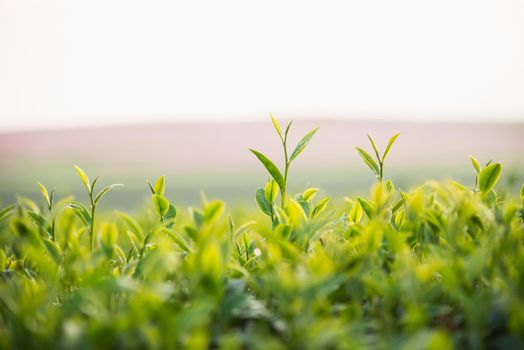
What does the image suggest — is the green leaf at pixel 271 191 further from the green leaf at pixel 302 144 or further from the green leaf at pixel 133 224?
the green leaf at pixel 133 224

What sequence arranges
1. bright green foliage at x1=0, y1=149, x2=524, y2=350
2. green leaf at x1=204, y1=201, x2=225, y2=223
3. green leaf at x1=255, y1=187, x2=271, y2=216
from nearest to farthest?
bright green foliage at x1=0, y1=149, x2=524, y2=350, green leaf at x1=204, y1=201, x2=225, y2=223, green leaf at x1=255, y1=187, x2=271, y2=216

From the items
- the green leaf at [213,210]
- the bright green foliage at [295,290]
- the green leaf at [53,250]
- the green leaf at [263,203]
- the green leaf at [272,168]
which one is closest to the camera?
the bright green foliage at [295,290]

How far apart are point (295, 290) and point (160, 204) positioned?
71cm

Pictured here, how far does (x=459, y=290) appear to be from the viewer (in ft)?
3.40

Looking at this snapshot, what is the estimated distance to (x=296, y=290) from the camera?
973mm

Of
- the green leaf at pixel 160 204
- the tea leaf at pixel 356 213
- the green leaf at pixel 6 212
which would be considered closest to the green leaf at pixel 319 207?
the tea leaf at pixel 356 213

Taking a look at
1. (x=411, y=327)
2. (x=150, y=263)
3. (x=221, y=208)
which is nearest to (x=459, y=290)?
(x=411, y=327)

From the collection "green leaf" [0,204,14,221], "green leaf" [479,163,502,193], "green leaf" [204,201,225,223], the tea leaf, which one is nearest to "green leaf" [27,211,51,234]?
"green leaf" [0,204,14,221]

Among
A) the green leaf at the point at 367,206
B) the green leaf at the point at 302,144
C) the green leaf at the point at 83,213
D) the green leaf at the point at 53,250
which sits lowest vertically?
the green leaf at the point at 53,250

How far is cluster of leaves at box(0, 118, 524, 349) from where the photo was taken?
3.11 ft

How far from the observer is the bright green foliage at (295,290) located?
948 mm

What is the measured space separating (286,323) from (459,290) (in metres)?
0.35

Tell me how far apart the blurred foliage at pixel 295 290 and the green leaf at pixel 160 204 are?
89 mm

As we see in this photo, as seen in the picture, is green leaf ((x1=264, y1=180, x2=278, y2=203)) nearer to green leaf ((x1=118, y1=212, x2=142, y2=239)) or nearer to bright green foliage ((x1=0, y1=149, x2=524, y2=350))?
bright green foliage ((x1=0, y1=149, x2=524, y2=350))
